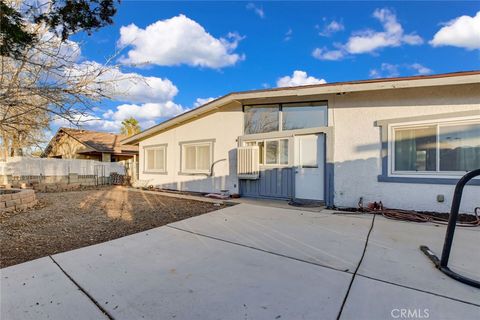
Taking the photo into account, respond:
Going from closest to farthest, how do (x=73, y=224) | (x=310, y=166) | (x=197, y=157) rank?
(x=73, y=224) → (x=310, y=166) → (x=197, y=157)

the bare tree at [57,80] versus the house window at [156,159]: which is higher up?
the bare tree at [57,80]

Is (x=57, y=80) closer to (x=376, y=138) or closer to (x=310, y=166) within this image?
(x=310, y=166)

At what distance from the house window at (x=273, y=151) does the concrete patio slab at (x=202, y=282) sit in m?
4.60

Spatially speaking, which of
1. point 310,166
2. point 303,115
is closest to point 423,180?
point 310,166

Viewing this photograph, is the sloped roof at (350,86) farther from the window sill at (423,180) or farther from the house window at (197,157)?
the window sill at (423,180)

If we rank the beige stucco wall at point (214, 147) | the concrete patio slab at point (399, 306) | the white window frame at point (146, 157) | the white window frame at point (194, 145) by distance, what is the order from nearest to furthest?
1. the concrete patio slab at point (399, 306)
2. the beige stucco wall at point (214, 147)
3. the white window frame at point (194, 145)
4. the white window frame at point (146, 157)

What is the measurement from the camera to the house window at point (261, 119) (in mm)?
A: 8391

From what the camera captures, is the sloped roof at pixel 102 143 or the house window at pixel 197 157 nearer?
the house window at pixel 197 157

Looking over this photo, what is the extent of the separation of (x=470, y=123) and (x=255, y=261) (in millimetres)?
5602

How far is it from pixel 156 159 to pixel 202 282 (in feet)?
34.5

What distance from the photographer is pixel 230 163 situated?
930 centimetres

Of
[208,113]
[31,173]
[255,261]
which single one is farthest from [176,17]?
[31,173]

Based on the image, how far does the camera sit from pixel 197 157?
34.5ft

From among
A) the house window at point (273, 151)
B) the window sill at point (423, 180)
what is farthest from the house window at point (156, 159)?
Answer: the window sill at point (423, 180)
